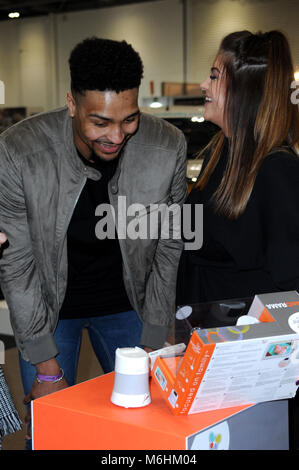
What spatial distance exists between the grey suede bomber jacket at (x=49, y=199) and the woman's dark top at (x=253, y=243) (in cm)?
14

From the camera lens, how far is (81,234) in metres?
1.67

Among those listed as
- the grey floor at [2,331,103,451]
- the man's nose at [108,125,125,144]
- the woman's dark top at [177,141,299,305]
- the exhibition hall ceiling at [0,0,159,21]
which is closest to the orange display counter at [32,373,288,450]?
the woman's dark top at [177,141,299,305]

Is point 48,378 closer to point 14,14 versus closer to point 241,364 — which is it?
point 241,364

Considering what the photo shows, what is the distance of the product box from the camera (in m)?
1.04

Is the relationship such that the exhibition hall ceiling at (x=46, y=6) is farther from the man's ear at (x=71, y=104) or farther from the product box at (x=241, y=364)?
the product box at (x=241, y=364)

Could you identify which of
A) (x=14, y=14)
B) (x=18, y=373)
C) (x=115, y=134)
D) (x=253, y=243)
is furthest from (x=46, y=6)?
(x=253, y=243)

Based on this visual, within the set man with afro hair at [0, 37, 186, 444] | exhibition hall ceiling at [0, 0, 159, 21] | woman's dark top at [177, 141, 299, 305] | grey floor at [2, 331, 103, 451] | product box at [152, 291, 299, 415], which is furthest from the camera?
exhibition hall ceiling at [0, 0, 159, 21]

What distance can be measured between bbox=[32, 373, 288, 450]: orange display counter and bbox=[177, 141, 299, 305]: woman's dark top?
0.33m

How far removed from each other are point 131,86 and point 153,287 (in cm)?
62

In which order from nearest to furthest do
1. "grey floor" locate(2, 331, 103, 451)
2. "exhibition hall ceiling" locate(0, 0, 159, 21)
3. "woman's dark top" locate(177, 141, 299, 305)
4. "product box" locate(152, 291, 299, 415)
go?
"product box" locate(152, 291, 299, 415)
"woman's dark top" locate(177, 141, 299, 305)
"grey floor" locate(2, 331, 103, 451)
"exhibition hall ceiling" locate(0, 0, 159, 21)

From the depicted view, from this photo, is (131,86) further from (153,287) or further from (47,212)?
(153,287)

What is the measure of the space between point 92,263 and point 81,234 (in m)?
0.11

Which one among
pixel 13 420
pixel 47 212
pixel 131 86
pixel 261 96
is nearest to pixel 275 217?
pixel 261 96

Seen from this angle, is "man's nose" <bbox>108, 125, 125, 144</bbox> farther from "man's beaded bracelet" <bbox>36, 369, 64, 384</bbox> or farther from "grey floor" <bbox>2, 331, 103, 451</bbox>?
"grey floor" <bbox>2, 331, 103, 451</bbox>
